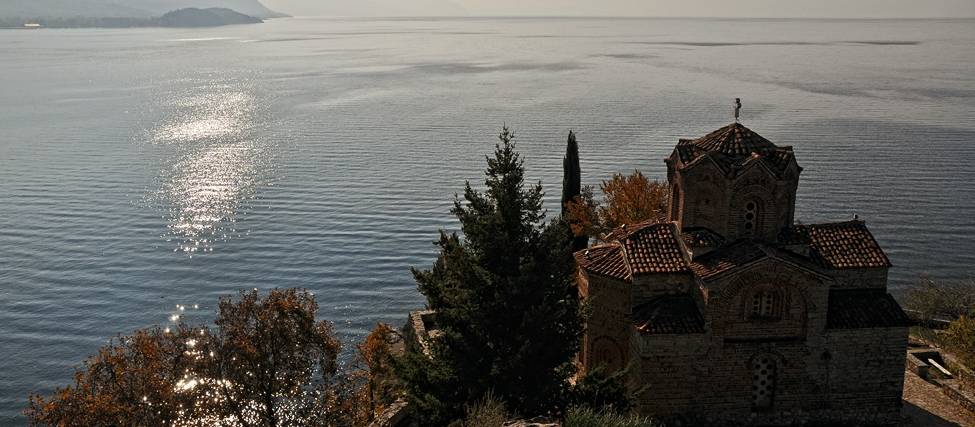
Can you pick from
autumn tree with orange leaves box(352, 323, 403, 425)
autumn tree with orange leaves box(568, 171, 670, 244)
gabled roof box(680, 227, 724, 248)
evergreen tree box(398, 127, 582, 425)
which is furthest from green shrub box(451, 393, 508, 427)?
autumn tree with orange leaves box(568, 171, 670, 244)

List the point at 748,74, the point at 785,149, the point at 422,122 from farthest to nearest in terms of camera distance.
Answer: the point at 748,74
the point at 422,122
the point at 785,149

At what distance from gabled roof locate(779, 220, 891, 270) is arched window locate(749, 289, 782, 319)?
8.23 feet

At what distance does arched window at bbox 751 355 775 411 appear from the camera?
1040 inches

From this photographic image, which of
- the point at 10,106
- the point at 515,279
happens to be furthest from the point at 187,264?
the point at 10,106

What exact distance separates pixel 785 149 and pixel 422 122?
3094 inches

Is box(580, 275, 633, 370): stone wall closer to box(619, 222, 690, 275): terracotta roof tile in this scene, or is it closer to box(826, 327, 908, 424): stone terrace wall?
box(619, 222, 690, 275): terracotta roof tile

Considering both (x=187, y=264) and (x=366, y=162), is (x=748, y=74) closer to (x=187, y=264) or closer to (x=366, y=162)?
(x=366, y=162)

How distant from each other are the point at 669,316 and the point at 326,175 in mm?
54004

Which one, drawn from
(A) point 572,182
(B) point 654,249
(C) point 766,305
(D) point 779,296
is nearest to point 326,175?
(A) point 572,182

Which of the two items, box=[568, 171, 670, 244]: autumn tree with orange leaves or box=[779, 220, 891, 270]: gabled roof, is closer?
box=[779, 220, 891, 270]: gabled roof

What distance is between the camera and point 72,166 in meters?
78.1

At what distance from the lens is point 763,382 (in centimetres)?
2667

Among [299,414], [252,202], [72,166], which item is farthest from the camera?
[72,166]

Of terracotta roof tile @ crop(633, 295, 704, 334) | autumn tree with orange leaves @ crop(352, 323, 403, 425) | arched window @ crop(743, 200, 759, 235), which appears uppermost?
arched window @ crop(743, 200, 759, 235)
